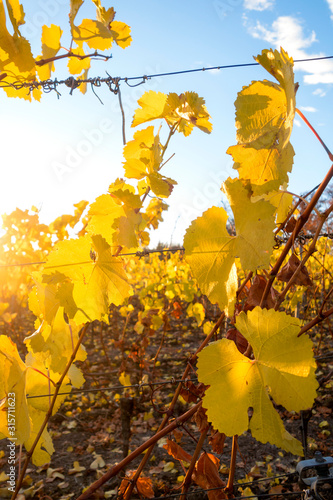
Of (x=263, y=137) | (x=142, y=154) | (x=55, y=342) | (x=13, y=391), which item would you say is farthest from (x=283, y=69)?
(x=13, y=391)

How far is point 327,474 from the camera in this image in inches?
49.1

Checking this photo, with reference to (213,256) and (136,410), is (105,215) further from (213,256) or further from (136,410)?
(136,410)

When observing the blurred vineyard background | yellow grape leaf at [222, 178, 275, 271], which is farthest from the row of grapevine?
the blurred vineyard background

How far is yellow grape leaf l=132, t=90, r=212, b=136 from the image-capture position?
752 mm

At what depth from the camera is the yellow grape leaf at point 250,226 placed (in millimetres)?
550

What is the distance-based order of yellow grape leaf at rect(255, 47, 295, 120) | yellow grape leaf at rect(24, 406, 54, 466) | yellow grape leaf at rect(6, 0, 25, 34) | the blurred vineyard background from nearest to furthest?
yellow grape leaf at rect(255, 47, 295, 120)
yellow grape leaf at rect(6, 0, 25, 34)
yellow grape leaf at rect(24, 406, 54, 466)
the blurred vineyard background

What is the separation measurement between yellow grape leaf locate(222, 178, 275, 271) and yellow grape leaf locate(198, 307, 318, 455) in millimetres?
93

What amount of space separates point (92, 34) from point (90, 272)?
0.65 m

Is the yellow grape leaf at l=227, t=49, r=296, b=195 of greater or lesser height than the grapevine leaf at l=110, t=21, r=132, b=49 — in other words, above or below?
below

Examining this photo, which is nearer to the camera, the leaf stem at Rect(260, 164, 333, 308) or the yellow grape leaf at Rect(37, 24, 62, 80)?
the leaf stem at Rect(260, 164, 333, 308)

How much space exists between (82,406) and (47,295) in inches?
143

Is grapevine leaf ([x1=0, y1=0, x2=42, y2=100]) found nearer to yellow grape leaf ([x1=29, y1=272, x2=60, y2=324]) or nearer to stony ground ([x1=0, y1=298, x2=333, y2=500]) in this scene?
yellow grape leaf ([x1=29, y1=272, x2=60, y2=324])

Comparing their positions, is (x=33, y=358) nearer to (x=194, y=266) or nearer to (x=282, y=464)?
(x=194, y=266)

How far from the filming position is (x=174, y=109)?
777 millimetres
